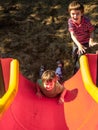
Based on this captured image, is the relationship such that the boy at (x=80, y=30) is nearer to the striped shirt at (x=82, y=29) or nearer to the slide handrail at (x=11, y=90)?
the striped shirt at (x=82, y=29)

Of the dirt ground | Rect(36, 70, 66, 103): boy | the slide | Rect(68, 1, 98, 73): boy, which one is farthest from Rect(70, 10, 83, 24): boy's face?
the dirt ground

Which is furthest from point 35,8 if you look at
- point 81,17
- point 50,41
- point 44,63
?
point 81,17

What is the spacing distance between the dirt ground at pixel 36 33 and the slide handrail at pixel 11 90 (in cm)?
140

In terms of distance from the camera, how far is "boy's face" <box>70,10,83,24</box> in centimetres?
446

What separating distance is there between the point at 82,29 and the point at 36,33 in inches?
71.3

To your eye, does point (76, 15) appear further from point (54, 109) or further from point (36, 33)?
point (36, 33)

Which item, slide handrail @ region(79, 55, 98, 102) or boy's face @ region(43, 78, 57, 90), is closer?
slide handrail @ region(79, 55, 98, 102)

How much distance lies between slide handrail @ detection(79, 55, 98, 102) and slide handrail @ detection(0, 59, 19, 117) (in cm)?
69

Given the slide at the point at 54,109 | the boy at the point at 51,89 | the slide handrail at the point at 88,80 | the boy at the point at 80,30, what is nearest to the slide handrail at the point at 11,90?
the slide at the point at 54,109

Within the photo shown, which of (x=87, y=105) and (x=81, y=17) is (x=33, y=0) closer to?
(x=81, y=17)

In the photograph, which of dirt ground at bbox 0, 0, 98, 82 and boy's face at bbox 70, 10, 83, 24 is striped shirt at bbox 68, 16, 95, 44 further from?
dirt ground at bbox 0, 0, 98, 82

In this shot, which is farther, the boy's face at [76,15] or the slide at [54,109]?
the boy's face at [76,15]

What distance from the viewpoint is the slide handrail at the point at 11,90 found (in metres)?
3.68

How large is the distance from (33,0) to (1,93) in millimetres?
3253
